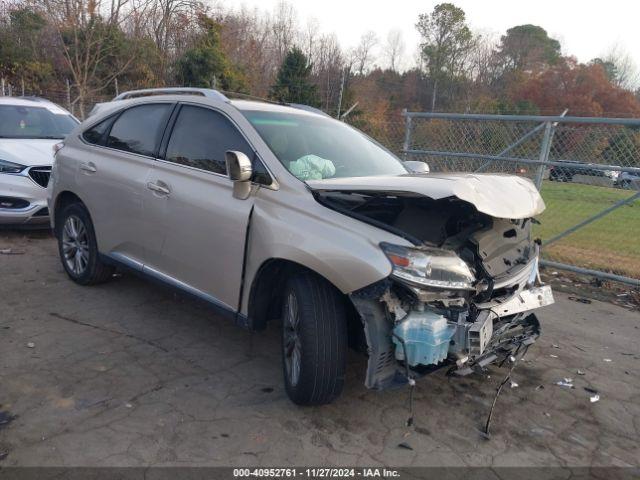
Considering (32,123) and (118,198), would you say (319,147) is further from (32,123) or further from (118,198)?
(32,123)

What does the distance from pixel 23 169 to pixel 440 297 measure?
5.98 meters

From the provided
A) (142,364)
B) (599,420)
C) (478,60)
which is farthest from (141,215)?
(478,60)

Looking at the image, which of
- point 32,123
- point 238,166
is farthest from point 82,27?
point 238,166

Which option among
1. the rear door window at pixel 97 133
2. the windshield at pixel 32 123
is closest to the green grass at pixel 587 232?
the rear door window at pixel 97 133

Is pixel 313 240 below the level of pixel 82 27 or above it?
below

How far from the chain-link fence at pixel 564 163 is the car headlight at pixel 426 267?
4.06m

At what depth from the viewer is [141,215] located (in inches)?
162

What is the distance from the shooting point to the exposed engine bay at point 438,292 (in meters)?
2.67

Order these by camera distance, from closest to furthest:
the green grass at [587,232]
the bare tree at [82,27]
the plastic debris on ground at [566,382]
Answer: the plastic debris on ground at [566,382], the green grass at [587,232], the bare tree at [82,27]

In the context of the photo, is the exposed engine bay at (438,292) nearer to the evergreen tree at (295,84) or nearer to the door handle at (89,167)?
the door handle at (89,167)

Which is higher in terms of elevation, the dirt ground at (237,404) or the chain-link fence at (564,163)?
the chain-link fence at (564,163)

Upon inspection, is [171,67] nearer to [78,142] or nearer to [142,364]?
[78,142]

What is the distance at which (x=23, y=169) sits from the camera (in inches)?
260

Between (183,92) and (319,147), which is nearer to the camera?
(319,147)
